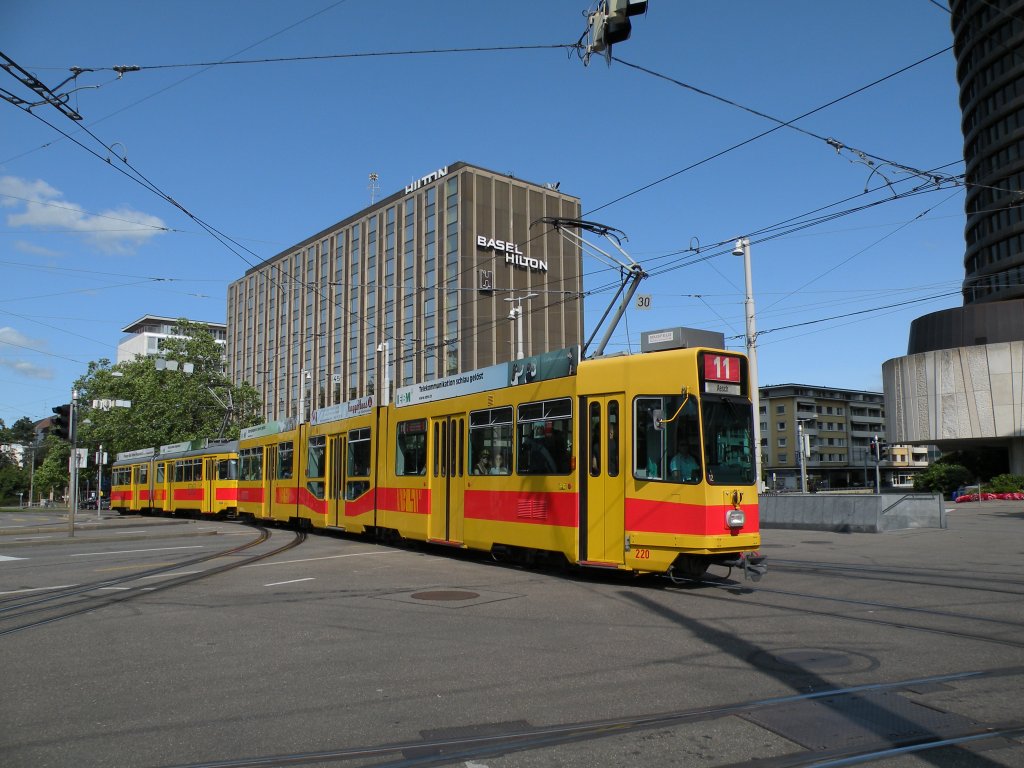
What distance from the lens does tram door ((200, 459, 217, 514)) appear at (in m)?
34.6

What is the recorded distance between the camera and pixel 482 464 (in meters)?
14.7

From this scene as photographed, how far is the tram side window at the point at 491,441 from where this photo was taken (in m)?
14.0

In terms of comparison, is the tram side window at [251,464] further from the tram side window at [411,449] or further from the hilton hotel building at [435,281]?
the hilton hotel building at [435,281]

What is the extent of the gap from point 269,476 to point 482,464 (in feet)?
50.0

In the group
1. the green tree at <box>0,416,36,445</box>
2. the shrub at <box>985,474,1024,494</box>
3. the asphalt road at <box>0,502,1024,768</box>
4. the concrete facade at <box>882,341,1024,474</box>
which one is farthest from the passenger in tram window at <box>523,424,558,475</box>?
the green tree at <box>0,416,36,445</box>

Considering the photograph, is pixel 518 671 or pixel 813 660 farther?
pixel 813 660

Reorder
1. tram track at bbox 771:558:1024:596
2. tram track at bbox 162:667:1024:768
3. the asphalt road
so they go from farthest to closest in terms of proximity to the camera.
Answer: tram track at bbox 771:558:1024:596
the asphalt road
tram track at bbox 162:667:1024:768

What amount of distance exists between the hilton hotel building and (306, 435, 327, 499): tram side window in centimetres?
2976

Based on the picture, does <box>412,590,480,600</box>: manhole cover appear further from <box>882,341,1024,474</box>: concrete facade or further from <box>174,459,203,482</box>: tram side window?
<box>882,341,1024,474</box>: concrete facade

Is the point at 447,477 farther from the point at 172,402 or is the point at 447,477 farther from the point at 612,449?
the point at 172,402

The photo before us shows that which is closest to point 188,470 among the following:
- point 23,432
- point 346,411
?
point 346,411

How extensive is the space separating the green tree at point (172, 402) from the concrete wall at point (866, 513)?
45710 millimetres

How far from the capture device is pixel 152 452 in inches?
1724

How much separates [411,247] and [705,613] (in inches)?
2279
